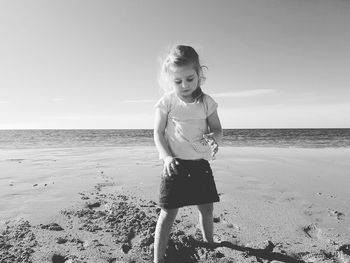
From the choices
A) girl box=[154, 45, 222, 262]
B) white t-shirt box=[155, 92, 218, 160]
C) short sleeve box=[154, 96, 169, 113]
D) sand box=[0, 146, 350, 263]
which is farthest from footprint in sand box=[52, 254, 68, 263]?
short sleeve box=[154, 96, 169, 113]

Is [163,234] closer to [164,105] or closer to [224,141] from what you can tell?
[164,105]

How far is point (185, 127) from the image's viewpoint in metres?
2.52

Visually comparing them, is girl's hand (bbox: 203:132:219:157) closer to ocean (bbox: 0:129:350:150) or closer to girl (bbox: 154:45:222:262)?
girl (bbox: 154:45:222:262)

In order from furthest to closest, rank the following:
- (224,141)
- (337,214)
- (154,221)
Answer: (224,141) → (337,214) → (154,221)

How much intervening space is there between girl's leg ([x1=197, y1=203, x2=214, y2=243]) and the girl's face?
39.7 inches

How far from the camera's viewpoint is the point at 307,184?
17.5 ft

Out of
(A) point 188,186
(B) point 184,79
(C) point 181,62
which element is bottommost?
(A) point 188,186

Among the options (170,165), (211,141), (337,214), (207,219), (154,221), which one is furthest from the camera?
(337,214)

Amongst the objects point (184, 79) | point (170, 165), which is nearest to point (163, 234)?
point (170, 165)

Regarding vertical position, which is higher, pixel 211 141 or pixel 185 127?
pixel 185 127

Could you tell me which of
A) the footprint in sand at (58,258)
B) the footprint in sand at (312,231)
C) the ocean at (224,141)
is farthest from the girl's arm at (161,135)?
the ocean at (224,141)

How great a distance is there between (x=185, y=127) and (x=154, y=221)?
133 cm

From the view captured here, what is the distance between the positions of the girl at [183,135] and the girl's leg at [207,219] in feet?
0.15

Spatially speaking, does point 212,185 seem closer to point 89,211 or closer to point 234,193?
point 89,211
